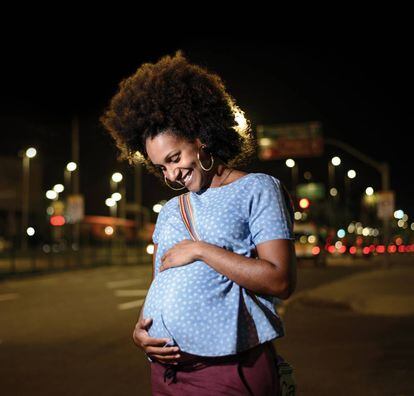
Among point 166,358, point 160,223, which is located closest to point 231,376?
point 166,358

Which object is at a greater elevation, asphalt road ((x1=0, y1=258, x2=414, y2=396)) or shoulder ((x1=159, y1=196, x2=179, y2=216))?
shoulder ((x1=159, y1=196, x2=179, y2=216))

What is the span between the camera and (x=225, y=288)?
6.76 ft

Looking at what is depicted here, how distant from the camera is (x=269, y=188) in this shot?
2127 mm

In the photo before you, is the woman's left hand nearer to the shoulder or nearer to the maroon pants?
the shoulder

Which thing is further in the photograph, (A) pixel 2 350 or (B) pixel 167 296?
(A) pixel 2 350

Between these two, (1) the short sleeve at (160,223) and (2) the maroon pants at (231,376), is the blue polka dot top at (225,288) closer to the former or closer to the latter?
(2) the maroon pants at (231,376)

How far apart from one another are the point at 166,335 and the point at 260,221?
48 centimetres

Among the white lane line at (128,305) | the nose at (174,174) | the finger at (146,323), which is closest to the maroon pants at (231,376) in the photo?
the finger at (146,323)

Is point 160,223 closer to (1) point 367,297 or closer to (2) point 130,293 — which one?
(1) point 367,297

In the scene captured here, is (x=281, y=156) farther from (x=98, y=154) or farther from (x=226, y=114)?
(x=98, y=154)

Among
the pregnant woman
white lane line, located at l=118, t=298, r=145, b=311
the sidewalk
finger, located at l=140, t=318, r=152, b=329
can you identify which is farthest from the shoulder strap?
white lane line, located at l=118, t=298, r=145, b=311

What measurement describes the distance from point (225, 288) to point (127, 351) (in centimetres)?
632

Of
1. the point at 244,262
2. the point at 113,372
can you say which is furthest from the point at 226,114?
the point at 113,372

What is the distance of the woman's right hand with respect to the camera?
6.90ft
